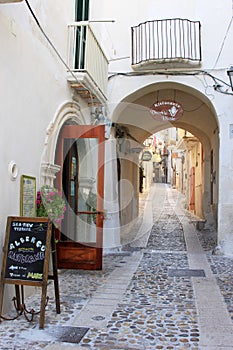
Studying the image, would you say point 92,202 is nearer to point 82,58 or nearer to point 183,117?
point 82,58

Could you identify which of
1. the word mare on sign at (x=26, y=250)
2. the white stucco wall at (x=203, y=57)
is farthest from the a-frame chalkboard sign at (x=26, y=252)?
the white stucco wall at (x=203, y=57)

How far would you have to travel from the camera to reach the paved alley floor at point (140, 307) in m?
3.99

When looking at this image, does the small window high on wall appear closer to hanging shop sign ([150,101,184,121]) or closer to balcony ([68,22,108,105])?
balcony ([68,22,108,105])

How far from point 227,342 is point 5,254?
252 centimetres

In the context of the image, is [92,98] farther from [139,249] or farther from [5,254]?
[5,254]

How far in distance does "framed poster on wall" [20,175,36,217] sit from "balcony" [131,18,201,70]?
4915mm

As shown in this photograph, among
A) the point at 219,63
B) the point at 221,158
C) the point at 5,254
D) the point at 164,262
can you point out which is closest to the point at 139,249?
the point at 164,262

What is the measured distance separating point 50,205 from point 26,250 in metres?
1.39

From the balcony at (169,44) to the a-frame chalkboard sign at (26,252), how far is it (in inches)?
236

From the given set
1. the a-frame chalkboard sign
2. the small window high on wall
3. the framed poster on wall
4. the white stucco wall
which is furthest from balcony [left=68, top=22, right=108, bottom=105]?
the a-frame chalkboard sign

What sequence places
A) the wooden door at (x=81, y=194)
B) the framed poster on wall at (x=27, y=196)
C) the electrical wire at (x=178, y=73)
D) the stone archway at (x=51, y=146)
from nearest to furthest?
the framed poster on wall at (x=27, y=196), the stone archway at (x=51, y=146), the wooden door at (x=81, y=194), the electrical wire at (x=178, y=73)

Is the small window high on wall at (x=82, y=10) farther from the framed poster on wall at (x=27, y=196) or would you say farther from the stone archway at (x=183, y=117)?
the framed poster on wall at (x=27, y=196)

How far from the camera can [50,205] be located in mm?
5875

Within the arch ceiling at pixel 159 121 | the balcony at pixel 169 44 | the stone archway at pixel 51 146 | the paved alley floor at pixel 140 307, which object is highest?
the balcony at pixel 169 44
